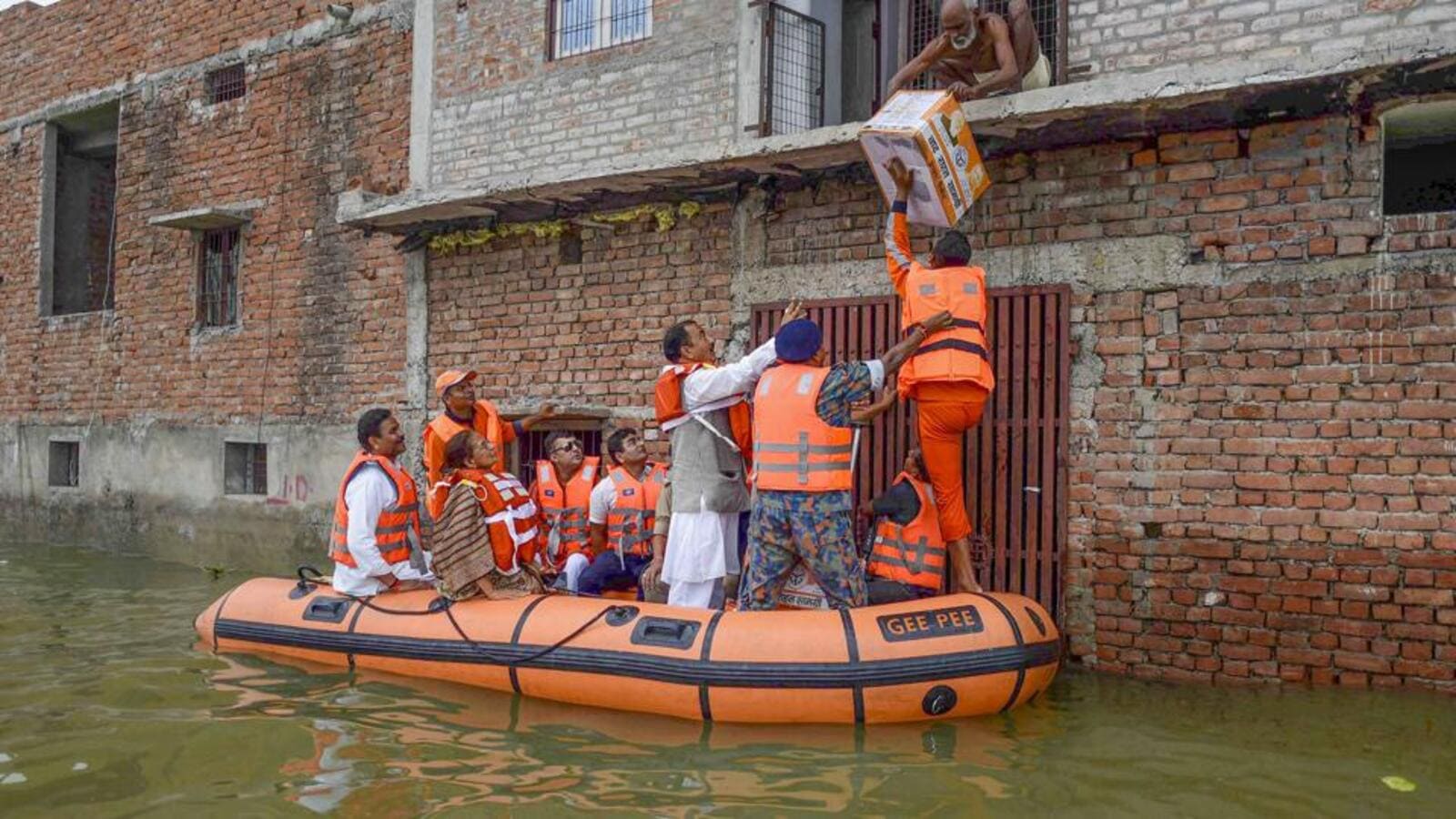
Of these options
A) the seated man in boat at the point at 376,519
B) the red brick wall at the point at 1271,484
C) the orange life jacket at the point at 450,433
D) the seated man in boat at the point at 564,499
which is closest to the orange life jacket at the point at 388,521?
the seated man in boat at the point at 376,519

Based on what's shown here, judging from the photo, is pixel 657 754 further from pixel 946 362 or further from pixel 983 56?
pixel 983 56

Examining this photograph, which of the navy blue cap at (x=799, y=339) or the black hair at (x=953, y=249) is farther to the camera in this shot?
the black hair at (x=953, y=249)

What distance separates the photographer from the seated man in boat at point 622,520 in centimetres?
724

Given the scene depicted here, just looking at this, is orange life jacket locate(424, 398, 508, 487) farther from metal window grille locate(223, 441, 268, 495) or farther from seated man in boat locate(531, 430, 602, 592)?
metal window grille locate(223, 441, 268, 495)

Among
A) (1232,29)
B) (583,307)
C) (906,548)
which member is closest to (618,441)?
(583,307)

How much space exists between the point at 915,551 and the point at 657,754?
6.12ft

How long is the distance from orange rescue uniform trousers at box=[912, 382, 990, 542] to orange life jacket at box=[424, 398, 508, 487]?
258 centimetres

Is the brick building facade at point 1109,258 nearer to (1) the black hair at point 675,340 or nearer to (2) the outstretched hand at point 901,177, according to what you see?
(2) the outstretched hand at point 901,177

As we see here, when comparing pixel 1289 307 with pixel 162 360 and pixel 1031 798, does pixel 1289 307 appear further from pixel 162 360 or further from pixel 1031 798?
pixel 162 360

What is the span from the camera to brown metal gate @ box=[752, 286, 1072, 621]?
22.0 ft

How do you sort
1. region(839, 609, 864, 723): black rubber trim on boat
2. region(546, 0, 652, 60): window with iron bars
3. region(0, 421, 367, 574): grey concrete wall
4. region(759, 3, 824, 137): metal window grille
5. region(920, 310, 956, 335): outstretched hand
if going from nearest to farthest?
region(839, 609, 864, 723): black rubber trim on boat
region(920, 310, 956, 335): outstretched hand
region(759, 3, 824, 137): metal window grille
region(546, 0, 652, 60): window with iron bars
region(0, 421, 367, 574): grey concrete wall

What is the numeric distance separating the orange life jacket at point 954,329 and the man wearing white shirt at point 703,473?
708 mm

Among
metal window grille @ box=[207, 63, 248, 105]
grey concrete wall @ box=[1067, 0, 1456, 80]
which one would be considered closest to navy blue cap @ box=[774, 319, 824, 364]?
grey concrete wall @ box=[1067, 0, 1456, 80]

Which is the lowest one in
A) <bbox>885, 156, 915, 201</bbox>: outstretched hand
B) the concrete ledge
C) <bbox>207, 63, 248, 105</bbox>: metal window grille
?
<bbox>885, 156, 915, 201</bbox>: outstretched hand
